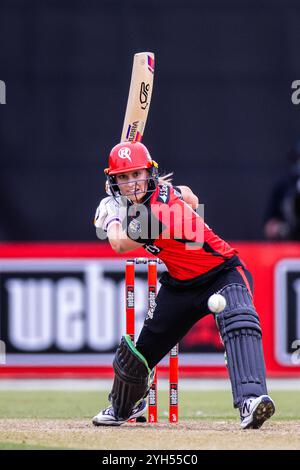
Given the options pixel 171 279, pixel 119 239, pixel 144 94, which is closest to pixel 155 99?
pixel 144 94

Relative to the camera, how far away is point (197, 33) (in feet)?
37.1

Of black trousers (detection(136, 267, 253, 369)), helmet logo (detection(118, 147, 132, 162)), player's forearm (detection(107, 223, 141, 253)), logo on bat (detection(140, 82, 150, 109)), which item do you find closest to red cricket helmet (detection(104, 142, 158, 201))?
helmet logo (detection(118, 147, 132, 162))

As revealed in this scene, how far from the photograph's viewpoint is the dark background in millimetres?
11242

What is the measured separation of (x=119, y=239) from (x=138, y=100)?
56.7 inches

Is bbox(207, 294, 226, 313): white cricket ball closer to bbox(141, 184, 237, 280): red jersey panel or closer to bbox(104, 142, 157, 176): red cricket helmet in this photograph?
A: bbox(141, 184, 237, 280): red jersey panel

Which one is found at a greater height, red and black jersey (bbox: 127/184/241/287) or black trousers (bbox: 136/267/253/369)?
red and black jersey (bbox: 127/184/241/287)

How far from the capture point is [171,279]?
23.4 ft

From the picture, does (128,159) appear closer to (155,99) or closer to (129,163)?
(129,163)

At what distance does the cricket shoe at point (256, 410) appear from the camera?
6.54 m

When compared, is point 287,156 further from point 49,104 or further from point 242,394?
point 242,394

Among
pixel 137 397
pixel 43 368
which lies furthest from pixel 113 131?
pixel 137 397

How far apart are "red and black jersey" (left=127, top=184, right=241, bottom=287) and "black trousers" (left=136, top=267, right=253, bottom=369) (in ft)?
0.22
